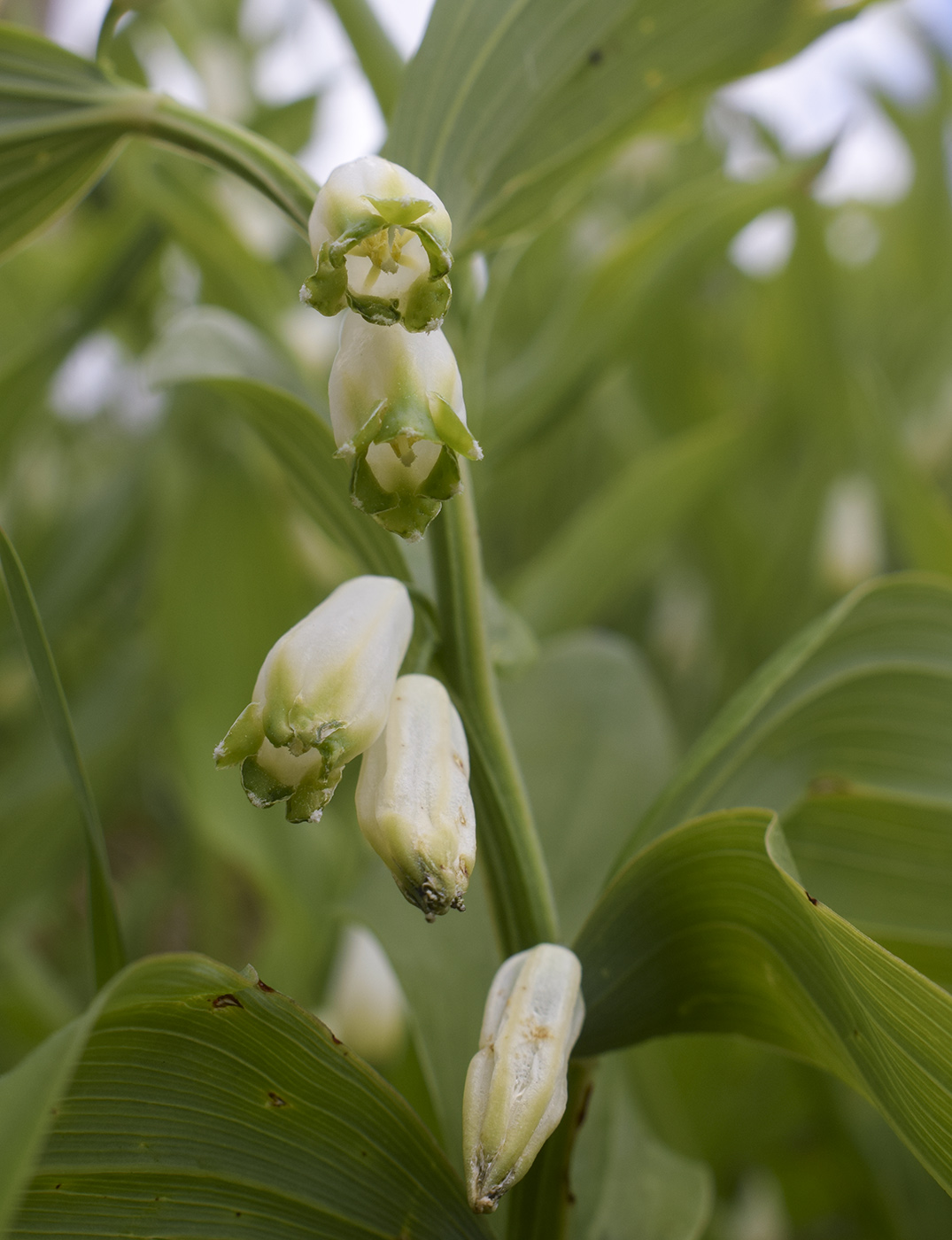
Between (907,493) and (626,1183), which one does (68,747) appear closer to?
(626,1183)

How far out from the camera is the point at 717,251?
1.78 feet

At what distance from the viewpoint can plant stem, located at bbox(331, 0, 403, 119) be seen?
500mm

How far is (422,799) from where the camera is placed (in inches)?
8.7

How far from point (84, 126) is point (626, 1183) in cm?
34

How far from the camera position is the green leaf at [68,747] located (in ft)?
0.82

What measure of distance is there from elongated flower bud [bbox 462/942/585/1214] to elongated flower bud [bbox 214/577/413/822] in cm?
6

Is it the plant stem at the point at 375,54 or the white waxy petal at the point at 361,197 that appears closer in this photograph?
the white waxy petal at the point at 361,197

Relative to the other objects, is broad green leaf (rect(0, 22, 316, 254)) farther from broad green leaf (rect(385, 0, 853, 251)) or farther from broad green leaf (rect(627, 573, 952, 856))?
broad green leaf (rect(627, 573, 952, 856))

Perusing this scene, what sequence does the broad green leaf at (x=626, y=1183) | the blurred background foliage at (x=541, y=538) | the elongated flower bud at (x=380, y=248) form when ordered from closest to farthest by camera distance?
the elongated flower bud at (x=380, y=248), the broad green leaf at (x=626, y=1183), the blurred background foliage at (x=541, y=538)

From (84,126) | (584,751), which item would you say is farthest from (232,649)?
(84,126)

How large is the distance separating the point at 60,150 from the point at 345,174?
0.11m

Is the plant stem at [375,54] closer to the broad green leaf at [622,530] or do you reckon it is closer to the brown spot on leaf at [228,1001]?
the broad green leaf at [622,530]

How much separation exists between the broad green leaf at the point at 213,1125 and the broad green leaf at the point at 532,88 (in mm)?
204

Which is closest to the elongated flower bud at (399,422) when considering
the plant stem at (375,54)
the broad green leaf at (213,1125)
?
the broad green leaf at (213,1125)
